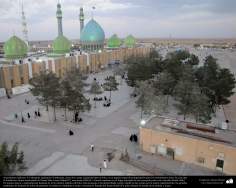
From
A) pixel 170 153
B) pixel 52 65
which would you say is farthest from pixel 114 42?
pixel 170 153

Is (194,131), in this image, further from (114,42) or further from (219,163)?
(114,42)

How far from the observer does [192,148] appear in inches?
695

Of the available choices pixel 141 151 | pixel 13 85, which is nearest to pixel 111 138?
pixel 141 151

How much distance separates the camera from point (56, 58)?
48.6m

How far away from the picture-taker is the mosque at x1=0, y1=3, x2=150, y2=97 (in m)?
39.9

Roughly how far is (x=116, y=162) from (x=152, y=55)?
36.2 m

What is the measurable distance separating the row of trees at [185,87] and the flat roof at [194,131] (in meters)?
2.82

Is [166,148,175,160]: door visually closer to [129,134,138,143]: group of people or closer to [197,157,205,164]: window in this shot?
[197,157,205,164]: window

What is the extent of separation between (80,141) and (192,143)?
9.61 m

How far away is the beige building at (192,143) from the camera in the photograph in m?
16.7

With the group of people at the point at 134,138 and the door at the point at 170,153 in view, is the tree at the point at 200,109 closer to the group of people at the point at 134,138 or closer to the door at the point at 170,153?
the door at the point at 170,153

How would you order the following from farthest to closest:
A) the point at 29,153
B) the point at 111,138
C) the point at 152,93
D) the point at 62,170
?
the point at 152,93
the point at 111,138
the point at 29,153
the point at 62,170

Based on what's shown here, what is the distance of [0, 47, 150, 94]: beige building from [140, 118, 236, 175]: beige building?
2371 cm

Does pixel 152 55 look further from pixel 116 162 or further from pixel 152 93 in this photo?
pixel 116 162
